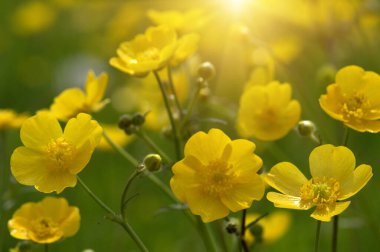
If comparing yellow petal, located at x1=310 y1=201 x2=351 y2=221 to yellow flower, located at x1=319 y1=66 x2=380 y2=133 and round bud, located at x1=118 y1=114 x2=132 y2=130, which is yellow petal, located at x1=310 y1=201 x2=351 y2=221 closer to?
yellow flower, located at x1=319 y1=66 x2=380 y2=133

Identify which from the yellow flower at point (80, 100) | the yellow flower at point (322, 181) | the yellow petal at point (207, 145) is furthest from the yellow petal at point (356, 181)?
the yellow flower at point (80, 100)

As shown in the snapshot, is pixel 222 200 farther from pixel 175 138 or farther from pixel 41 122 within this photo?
pixel 41 122

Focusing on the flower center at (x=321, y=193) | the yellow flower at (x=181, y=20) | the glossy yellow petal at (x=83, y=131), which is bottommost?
the yellow flower at (x=181, y=20)

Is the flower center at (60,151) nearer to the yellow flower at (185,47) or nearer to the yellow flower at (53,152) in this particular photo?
the yellow flower at (53,152)

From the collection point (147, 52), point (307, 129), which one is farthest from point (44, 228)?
point (307, 129)

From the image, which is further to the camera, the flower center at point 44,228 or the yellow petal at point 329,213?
the flower center at point 44,228

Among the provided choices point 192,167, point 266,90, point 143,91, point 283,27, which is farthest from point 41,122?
point 283,27
